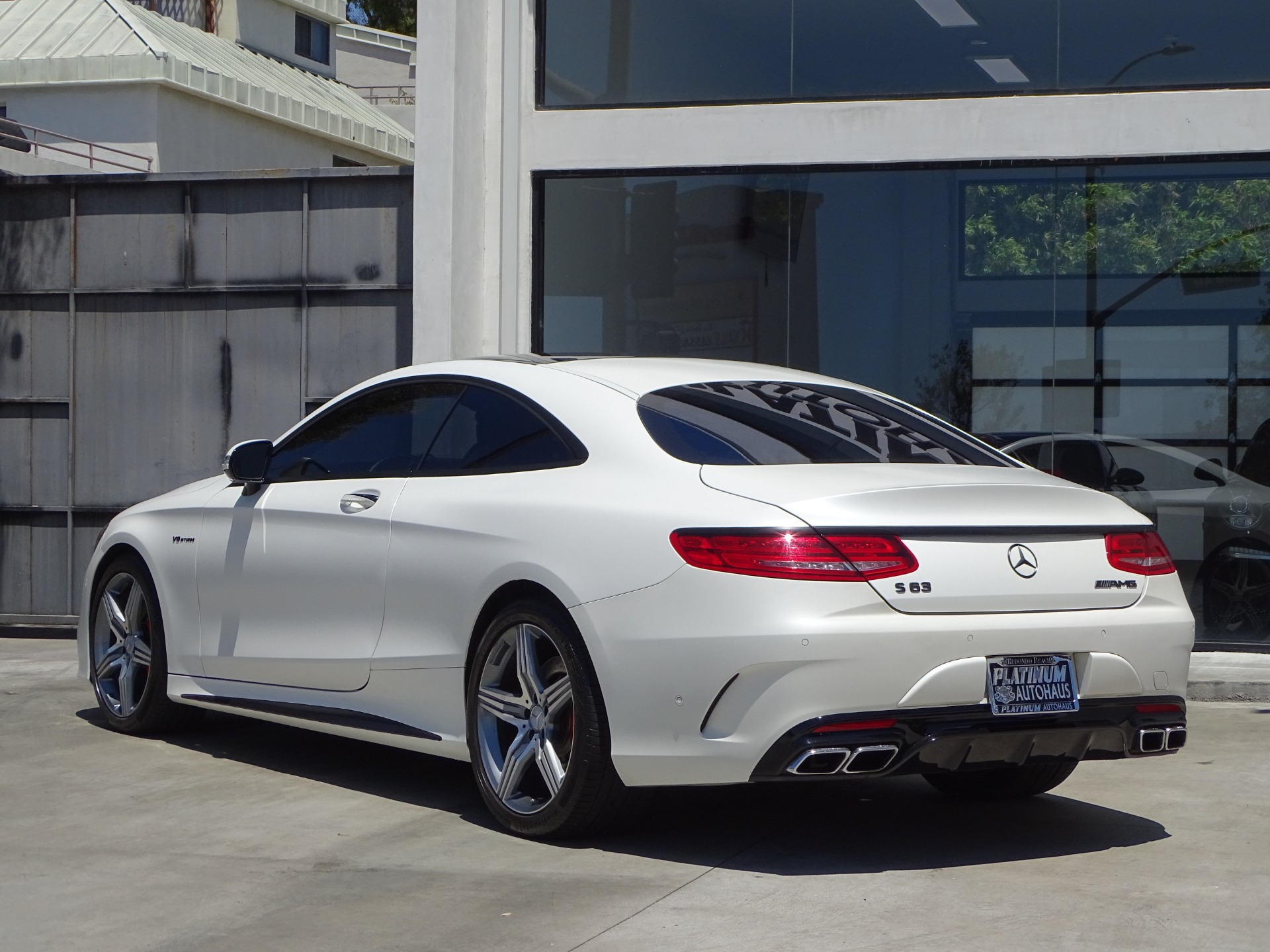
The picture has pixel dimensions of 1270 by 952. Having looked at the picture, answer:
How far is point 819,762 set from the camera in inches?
183

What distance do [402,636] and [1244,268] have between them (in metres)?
7.10

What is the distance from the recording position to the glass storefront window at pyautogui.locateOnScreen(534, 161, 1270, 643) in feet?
→ 35.5

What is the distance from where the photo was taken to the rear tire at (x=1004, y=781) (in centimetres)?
589

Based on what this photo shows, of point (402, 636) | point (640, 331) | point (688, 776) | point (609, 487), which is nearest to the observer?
point (688, 776)

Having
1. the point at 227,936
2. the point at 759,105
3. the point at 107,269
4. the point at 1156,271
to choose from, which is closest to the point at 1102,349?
the point at 1156,271

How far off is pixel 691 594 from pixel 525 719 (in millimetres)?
876

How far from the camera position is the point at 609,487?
204 inches

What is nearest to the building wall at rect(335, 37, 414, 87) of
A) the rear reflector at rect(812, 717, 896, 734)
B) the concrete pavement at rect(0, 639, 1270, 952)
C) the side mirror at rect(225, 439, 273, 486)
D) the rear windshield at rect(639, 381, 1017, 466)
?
the side mirror at rect(225, 439, 273, 486)

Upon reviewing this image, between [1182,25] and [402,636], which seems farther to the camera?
[1182,25]

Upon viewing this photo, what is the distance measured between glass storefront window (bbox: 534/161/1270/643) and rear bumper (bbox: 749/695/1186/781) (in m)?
6.00

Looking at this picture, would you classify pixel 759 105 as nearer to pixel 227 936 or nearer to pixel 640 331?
pixel 640 331

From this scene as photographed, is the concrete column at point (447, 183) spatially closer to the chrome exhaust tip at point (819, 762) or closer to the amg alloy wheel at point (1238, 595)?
the amg alloy wheel at point (1238, 595)

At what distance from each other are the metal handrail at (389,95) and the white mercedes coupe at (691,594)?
42.6m

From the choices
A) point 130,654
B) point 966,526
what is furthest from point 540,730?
point 130,654
